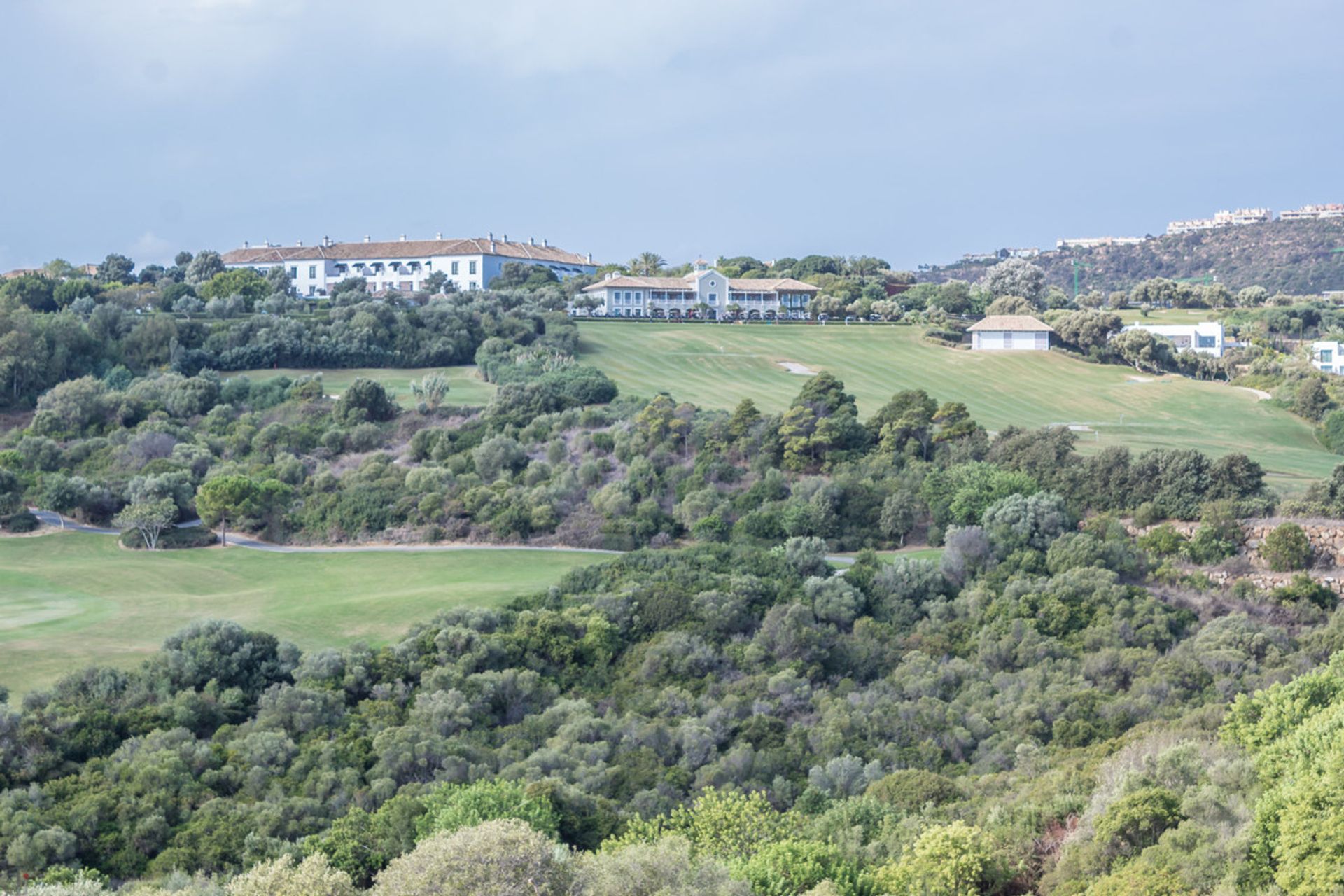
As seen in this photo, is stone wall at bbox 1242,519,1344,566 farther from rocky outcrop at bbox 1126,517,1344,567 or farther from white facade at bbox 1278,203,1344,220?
white facade at bbox 1278,203,1344,220

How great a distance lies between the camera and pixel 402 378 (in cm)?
5750

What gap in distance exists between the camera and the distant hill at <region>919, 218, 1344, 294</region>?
513ft

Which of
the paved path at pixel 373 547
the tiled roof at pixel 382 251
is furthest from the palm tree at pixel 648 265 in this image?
the paved path at pixel 373 547

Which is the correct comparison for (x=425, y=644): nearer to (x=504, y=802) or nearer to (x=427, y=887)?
(x=504, y=802)

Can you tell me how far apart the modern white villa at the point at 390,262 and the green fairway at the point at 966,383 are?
19024 millimetres

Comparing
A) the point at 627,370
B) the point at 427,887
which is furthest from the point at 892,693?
the point at 627,370

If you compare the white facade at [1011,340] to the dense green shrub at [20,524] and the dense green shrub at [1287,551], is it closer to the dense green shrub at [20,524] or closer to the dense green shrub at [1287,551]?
the dense green shrub at [1287,551]

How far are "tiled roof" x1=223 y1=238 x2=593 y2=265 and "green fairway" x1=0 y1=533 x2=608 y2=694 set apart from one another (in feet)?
179

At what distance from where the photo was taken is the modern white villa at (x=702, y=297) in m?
82.3

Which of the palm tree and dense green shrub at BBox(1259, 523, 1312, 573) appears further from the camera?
the palm tree

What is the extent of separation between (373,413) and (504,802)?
32.1 meters

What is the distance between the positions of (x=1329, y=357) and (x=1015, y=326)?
66.0 feet

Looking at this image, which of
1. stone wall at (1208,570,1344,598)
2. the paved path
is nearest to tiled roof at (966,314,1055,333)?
the paved path

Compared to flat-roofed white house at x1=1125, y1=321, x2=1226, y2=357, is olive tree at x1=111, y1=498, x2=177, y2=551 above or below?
below
